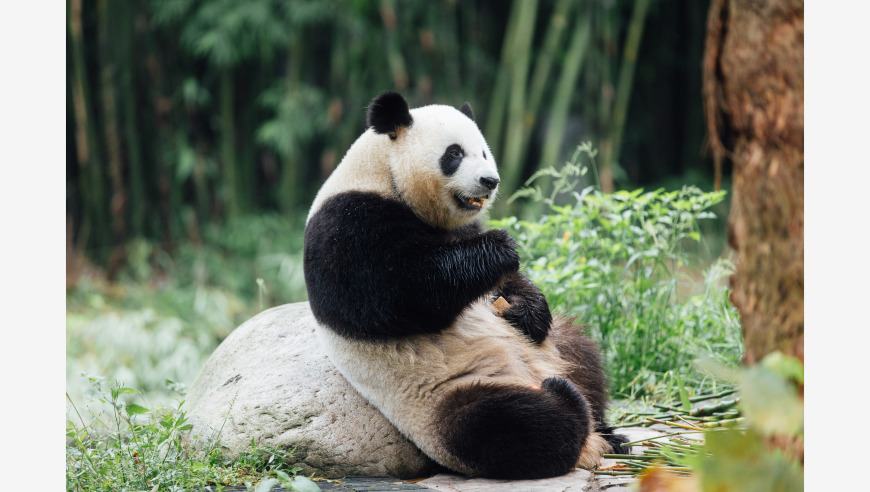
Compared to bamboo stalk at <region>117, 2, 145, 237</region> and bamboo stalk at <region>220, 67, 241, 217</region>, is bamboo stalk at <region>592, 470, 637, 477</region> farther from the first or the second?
bamboo stalk at <region>117, 2, 145, 237</region>

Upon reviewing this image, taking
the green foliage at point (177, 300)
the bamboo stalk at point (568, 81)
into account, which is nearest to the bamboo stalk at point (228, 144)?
the green foliage at point (177, 300)

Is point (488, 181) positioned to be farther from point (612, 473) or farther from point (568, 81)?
point (568, 81)

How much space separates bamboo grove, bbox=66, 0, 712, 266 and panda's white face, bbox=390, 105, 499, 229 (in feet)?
12.0

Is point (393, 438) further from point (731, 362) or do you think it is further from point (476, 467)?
point (731, 362)

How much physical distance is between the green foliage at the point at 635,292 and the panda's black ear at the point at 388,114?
1.12 meters

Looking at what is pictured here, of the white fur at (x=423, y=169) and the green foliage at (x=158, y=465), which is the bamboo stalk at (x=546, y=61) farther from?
the green foliage at (x=158, y=465)

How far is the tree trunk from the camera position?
1.51 m

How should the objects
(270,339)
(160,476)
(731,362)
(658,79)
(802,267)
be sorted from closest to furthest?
(802,267) < (160,476) < (270,339) < (731,362) < (658,79)

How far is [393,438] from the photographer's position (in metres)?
2.75

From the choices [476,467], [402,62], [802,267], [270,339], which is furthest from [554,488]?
[402,62]

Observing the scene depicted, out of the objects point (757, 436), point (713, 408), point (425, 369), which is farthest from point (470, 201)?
point (757, 436)

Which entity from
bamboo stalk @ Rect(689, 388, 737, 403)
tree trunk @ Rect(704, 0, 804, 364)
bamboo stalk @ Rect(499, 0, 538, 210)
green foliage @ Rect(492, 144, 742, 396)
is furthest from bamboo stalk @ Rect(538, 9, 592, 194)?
tree trunk @ Rect(704, 0, 804, 364)

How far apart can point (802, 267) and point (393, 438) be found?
1.63 metres

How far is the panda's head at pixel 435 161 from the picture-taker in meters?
2.77
